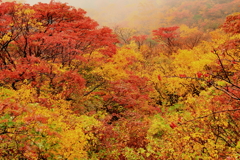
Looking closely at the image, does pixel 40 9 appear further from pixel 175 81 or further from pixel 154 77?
pixel 175 81

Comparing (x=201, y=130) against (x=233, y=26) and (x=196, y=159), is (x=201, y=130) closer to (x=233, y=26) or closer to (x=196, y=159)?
(x=196, y=159)

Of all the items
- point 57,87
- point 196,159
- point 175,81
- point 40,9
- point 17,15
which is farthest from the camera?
point 175,81

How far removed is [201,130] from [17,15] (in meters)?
13.0

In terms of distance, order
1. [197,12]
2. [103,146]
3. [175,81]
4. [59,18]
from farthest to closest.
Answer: [197,12] < [175,81] < [59,18] < [103,146]

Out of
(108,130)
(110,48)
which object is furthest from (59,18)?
(108,130)

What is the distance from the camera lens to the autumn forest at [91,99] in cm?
566

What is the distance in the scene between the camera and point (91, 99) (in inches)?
567

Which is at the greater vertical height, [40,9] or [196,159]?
[40,9]

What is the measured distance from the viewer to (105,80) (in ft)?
48.5

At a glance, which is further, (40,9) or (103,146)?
(40,9)

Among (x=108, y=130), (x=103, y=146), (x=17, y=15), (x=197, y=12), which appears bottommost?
(x=103, y=146)

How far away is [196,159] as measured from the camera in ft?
22.3

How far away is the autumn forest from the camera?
5.66 metres

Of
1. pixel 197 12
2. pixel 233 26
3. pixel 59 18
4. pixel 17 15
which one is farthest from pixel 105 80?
pixel 197 12
